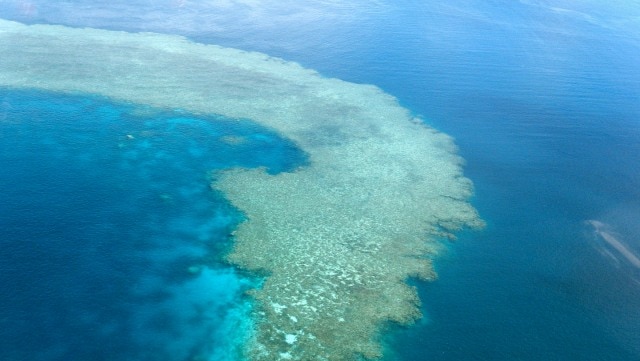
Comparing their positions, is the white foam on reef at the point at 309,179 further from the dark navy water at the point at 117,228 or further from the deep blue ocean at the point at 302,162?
the dark navy water at the point at 117,228

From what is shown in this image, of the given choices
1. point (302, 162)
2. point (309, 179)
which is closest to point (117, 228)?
point (309, 179)

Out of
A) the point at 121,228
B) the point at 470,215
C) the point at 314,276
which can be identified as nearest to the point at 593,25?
the point at 470,215

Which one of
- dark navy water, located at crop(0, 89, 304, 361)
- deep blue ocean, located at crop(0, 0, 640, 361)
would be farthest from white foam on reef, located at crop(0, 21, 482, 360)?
dark navy water, located at crop(0, 89, 304, 361)

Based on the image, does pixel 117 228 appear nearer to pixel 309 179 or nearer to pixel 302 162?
pixel 309 179

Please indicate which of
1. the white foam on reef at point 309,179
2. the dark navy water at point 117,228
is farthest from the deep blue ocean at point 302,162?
the white foam on reef at point 309,179

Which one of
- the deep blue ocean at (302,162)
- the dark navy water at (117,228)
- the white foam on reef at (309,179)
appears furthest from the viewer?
the white foam on reef at (309,179)

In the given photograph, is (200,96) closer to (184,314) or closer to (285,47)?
(285,47)
